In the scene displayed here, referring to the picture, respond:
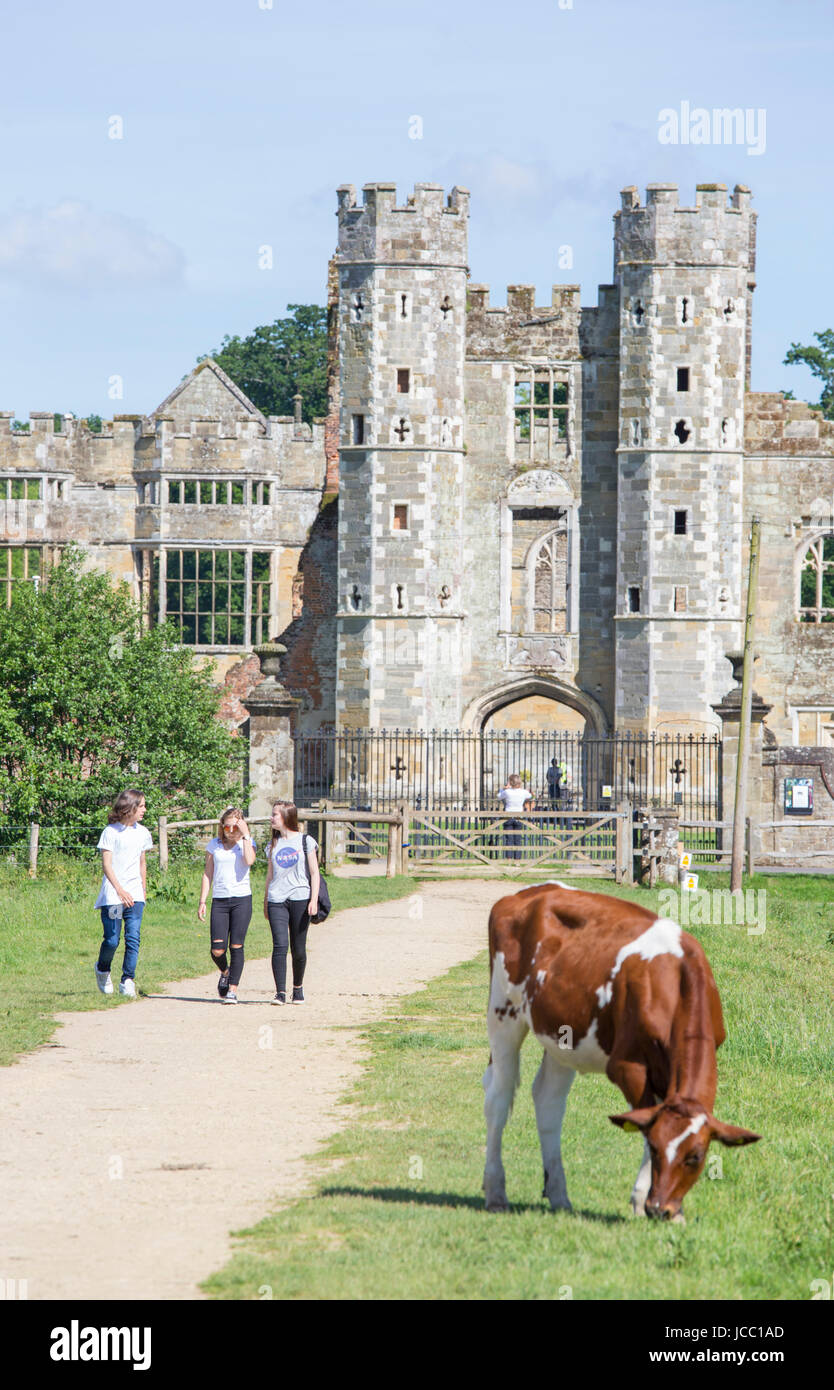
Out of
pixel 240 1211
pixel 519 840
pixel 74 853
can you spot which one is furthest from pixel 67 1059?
pixel 519 840

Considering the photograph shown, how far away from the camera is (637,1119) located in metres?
6.66

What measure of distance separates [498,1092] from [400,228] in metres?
33.5

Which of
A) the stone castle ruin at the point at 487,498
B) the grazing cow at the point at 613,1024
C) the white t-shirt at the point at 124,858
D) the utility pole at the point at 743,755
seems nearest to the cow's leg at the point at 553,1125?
the grazing cow at the point at 613,1024

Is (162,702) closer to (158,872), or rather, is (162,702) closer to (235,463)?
(158,872)

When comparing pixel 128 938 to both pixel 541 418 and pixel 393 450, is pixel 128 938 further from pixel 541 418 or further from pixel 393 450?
pixel 541 418

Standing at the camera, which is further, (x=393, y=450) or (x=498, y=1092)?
(x=393, y=450)

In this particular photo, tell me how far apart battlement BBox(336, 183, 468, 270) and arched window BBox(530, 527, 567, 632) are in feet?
21.9

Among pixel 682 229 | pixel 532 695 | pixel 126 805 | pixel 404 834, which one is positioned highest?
pixel 682 229

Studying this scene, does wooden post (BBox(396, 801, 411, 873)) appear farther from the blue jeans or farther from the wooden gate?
the blue jeans

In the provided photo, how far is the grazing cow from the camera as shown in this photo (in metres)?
6.79

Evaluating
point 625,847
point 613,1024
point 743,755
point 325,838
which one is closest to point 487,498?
point 325,838

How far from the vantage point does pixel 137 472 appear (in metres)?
42.3

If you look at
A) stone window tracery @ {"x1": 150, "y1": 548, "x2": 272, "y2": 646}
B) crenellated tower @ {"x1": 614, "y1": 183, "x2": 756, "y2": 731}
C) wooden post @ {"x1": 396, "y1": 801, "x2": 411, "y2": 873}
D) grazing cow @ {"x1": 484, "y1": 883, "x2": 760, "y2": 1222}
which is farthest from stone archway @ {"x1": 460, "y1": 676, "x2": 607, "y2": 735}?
grazing cow @ {"x1": 484, "y1": 883, "x2": 760, "y2": 1222}

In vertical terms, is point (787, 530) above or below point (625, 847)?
above
